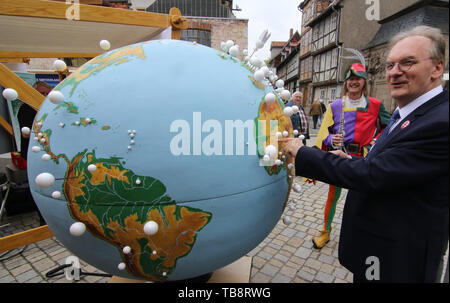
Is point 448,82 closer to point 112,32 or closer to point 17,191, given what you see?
point 112,32

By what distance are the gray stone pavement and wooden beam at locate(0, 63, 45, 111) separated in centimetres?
195

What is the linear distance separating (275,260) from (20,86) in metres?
→ 3.56

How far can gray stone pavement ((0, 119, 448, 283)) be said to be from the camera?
2.79 metres

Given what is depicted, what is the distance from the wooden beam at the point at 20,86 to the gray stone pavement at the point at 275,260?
6.39 ft

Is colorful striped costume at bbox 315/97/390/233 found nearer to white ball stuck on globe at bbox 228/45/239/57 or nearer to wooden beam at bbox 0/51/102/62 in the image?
white ball stuck on globe at bbox 228/45/239/57

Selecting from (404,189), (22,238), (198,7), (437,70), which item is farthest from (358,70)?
(198,7)

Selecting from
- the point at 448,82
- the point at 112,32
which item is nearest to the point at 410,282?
the point at 448,82

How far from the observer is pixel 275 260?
314 cm

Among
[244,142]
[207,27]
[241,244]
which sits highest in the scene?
[207,27]

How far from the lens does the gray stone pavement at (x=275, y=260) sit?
9.16 ft

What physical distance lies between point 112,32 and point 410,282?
4.70m

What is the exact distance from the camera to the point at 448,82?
1164mm

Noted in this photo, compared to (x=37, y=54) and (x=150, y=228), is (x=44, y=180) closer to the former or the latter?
(x=150, y=228)

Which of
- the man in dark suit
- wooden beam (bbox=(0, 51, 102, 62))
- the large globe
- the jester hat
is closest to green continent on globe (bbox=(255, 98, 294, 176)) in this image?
the large globe
